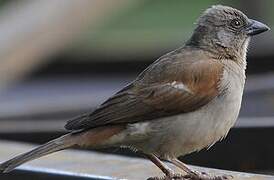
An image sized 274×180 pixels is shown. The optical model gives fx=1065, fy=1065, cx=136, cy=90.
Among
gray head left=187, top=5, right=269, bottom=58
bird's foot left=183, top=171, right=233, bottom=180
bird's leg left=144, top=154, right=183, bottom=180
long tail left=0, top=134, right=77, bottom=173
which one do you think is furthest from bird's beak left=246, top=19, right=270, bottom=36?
long tail left=0, top=134, right=77, bottom=173

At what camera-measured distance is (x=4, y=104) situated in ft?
33.3

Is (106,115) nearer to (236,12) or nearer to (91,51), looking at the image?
(236,12)

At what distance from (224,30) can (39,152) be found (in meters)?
1.73

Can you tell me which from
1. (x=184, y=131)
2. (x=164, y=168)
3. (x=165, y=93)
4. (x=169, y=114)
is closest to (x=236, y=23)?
(x=165, y=93)

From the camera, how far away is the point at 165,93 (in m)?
6.49

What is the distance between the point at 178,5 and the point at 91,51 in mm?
9193

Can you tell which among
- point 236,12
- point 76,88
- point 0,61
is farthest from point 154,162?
point 76,88

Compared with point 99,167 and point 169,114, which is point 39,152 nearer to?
point 99,167

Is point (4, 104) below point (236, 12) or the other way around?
below

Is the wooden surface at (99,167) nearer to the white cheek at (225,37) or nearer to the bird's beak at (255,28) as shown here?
the white cheek at (225,37)

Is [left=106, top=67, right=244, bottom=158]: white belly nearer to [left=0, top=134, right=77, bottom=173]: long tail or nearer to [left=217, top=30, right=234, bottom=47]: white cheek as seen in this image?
[left=0, top=134, right=77, bottom=173]: long tail

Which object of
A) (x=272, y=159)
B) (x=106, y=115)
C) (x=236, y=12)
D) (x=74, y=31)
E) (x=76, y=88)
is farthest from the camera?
(x=76, y=88)

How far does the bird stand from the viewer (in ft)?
20.4

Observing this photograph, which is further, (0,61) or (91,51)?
(91,51)
